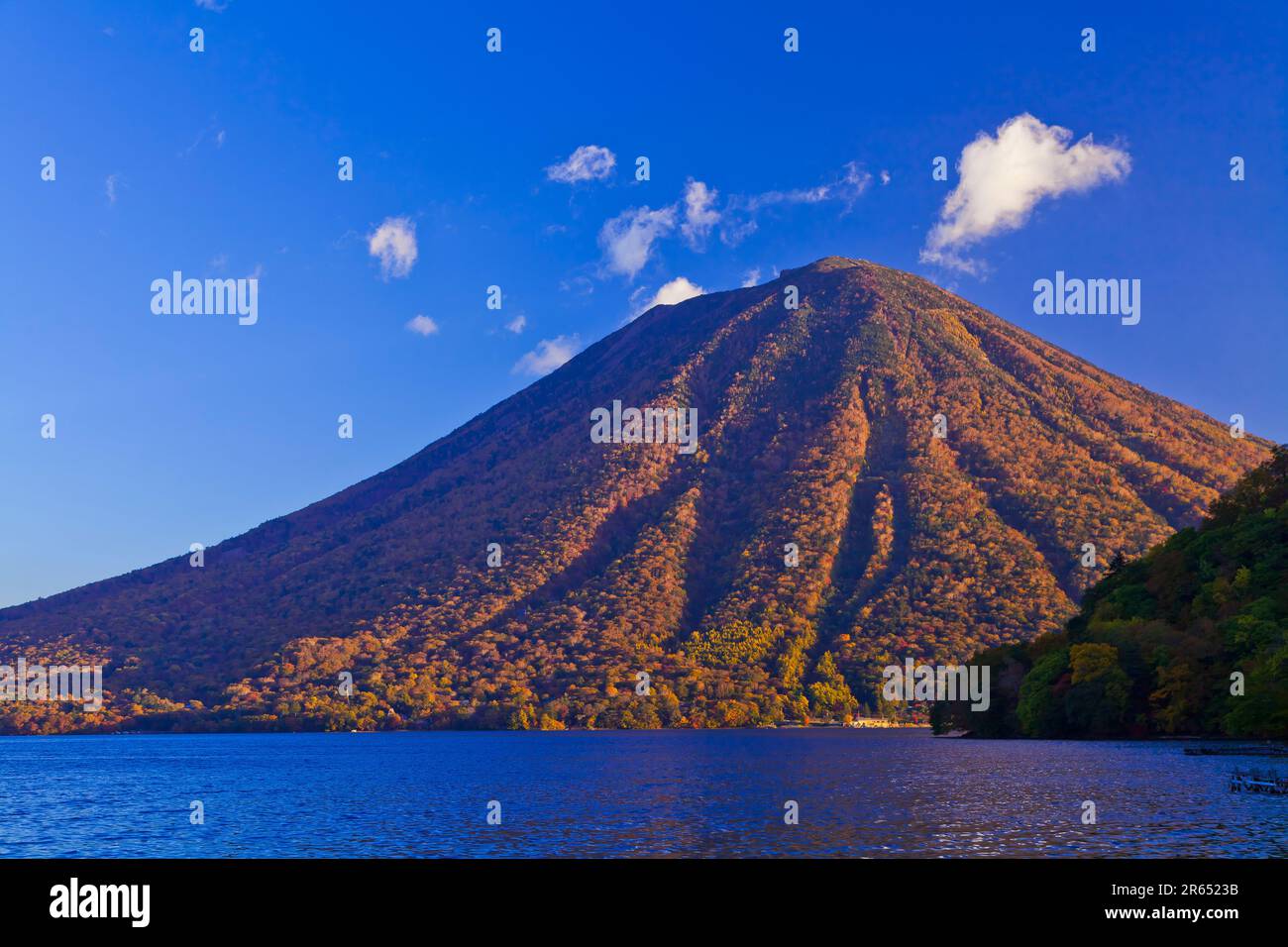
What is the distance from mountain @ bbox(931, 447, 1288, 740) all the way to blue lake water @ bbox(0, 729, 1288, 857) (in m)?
5.55

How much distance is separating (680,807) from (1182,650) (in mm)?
69147

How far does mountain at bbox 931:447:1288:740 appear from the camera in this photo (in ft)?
356

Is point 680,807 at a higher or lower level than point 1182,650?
lower

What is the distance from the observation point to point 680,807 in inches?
2904

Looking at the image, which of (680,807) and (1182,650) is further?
(1182,650)

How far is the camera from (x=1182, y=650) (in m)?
119

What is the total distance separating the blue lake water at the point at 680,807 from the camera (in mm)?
53938

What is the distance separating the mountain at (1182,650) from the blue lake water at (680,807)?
555cm

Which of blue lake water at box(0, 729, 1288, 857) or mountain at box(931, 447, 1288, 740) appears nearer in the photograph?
blue lake water at box(0, 729, 1288, 857)
